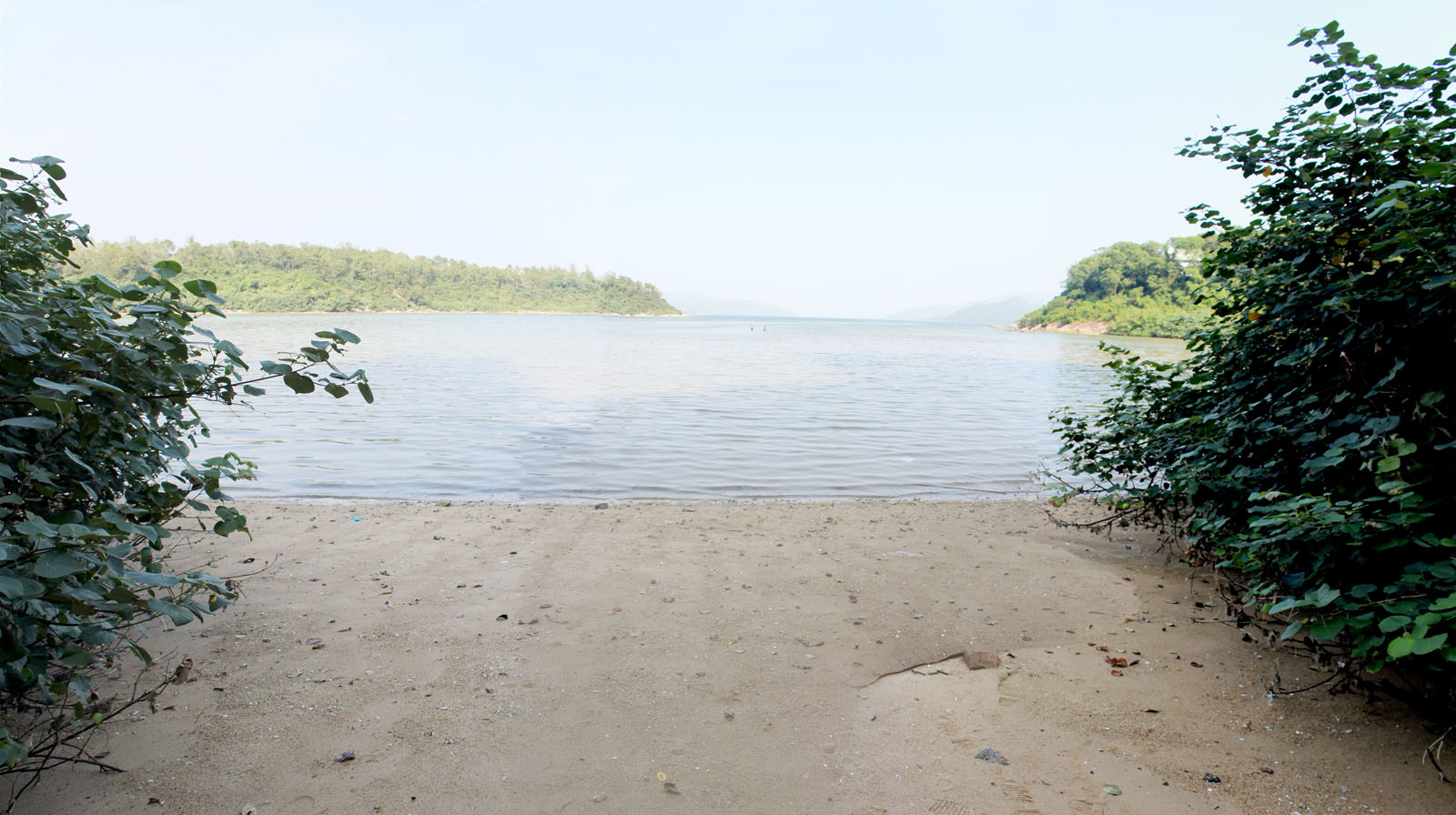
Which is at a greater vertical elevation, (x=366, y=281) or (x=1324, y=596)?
(x=366, y=281)

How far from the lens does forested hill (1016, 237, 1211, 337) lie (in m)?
73.4

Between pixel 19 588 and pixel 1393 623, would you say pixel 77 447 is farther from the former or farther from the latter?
pixel 1393 623

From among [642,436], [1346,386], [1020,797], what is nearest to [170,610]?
[1020,797]

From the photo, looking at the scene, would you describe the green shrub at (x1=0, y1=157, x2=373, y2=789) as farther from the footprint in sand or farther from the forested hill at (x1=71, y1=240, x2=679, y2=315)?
the forested hill at (x1=71, y1=240, x2=679, y2=315)

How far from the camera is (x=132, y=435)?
2416mm

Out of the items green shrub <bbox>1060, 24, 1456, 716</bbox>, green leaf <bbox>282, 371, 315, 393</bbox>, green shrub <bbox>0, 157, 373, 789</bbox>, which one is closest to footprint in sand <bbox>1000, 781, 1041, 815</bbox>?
green shrub <bbox>1060, 24, 1456, 716</bbox>

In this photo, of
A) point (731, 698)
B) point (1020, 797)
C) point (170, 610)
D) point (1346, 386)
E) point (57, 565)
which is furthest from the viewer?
point (731, 698)

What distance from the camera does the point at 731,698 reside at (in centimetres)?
304

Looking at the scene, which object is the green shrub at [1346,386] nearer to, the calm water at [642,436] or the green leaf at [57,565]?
the green leaf at [57,565]

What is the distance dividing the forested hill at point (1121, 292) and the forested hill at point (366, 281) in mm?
83208

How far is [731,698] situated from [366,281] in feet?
408

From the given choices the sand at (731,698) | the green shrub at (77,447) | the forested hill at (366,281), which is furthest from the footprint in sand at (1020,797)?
the forested hill at (366,281)

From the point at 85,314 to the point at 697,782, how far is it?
2327mm

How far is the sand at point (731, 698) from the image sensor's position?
2398 millimetres
